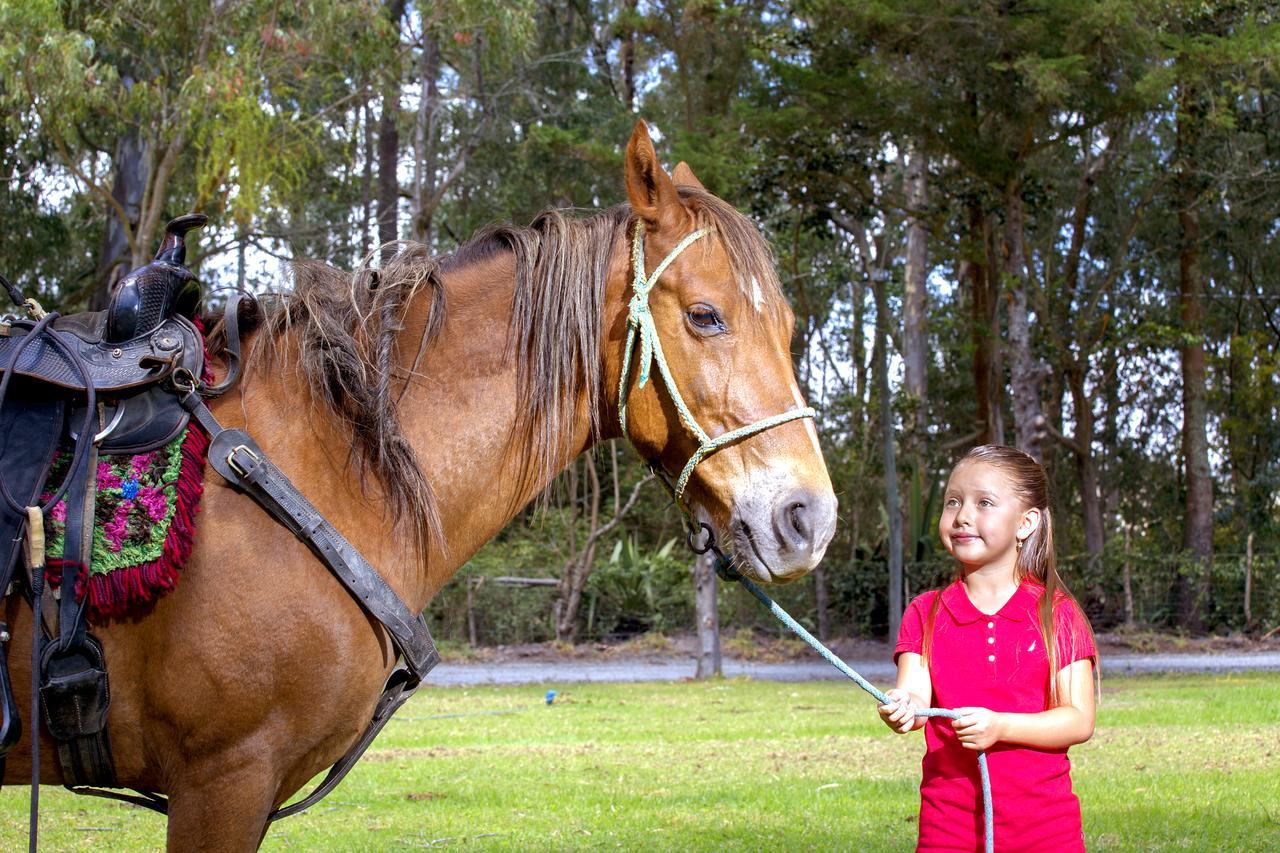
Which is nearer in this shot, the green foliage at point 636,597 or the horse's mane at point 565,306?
the horse's mane at point 565,306

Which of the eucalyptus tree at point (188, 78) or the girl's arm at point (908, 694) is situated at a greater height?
the eucalyptus tree at point (188, 78)

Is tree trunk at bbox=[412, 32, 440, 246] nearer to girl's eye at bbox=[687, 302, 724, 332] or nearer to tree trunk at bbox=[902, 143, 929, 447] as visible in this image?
tree trunk at bbox=[902, 143, 929, 447]

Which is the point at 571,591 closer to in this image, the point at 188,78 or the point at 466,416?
the point at 188,78

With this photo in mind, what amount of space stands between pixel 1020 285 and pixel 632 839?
1189cm

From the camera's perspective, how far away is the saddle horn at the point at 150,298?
236cm

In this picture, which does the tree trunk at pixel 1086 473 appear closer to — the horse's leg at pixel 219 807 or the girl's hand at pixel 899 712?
the girl's hand at pixel 899 712

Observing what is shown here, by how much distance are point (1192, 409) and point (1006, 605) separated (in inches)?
775

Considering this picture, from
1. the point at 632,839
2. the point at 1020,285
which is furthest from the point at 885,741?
the point at 1020,285

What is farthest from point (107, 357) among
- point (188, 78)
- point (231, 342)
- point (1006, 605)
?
point (188, 78)

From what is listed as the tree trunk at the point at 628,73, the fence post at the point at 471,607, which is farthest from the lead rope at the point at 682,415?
the tree trunk at the point at 628,73

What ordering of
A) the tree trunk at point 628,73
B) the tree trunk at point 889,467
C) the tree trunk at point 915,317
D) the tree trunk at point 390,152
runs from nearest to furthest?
1. the tree trunk at point 390,152
2. the tree trunk at point 889,467
3. the tree trunk at point 628,73
4. the tree trunk at point 915,317

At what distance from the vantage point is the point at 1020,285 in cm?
1520

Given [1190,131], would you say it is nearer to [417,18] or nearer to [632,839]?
[417,18]

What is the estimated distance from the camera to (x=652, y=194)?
2658 millimetres
